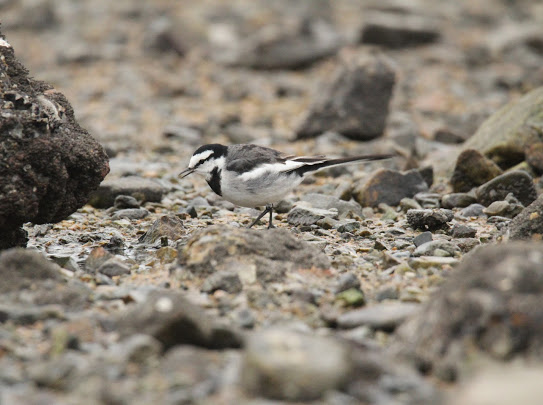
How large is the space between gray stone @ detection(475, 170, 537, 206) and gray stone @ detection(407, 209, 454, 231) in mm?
853

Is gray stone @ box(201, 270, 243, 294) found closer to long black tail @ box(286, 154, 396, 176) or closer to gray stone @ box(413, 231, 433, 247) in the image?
gray stone @ box(413, 231, 433, 247)

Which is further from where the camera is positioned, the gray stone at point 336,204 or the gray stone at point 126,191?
the gray stone at point 126,191

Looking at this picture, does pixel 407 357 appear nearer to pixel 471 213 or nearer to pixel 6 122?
pixel 6 122

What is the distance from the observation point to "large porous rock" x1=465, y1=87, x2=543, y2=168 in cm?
885

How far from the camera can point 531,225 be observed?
5891mm

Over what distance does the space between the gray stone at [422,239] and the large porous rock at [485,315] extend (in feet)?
8.31

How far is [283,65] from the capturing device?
52.3 ft

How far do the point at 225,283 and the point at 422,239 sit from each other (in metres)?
2.20

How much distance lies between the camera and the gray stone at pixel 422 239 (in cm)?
664

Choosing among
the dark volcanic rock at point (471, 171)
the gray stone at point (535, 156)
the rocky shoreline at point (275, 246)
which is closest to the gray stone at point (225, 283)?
the rocky shoreline at point (275, 246)

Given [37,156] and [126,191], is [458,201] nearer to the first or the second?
[126,191]

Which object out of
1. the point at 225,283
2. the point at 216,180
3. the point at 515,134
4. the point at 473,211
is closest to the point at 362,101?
the point at 515,134

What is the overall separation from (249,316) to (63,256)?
2.17m

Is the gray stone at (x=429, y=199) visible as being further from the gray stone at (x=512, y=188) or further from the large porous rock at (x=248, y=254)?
the large porous rock at (x=248, y=254)
